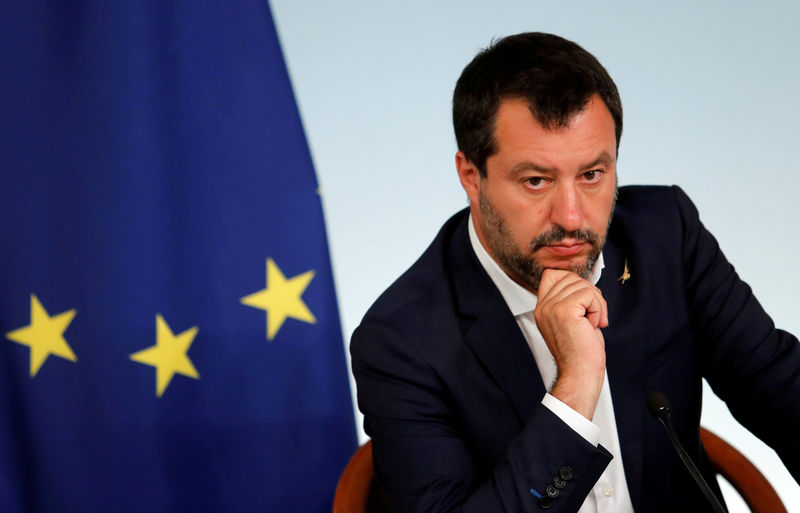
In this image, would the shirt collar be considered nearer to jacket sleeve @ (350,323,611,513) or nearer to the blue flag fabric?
jacket sleeve @ (350,323,611,513)

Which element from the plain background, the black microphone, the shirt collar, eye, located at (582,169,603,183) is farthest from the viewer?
the plain background

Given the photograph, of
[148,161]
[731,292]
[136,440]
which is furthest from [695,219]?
[136,440]

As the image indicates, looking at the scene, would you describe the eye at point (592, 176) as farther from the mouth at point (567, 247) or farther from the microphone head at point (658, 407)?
the microphone head at point (658, 407)

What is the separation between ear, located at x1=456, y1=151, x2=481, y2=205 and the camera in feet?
6.34

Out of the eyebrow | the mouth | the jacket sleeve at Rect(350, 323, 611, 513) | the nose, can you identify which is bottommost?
the jacket sleeve at Rect(350, 323, 611, 513)

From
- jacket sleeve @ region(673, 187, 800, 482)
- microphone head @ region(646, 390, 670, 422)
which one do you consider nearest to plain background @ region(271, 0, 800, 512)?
jacket sleeve @ region(673, 187, 800, 482)

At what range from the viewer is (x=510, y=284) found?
205 cm

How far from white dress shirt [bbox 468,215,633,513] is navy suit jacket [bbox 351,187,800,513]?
0.09 feet

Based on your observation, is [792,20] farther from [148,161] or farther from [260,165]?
[148,161]

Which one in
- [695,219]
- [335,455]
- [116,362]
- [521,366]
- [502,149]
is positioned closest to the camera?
[502,149]

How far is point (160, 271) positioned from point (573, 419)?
1.38 meters

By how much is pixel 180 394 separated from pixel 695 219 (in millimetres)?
1542

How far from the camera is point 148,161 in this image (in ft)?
8.38

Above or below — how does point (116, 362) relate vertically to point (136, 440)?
above
